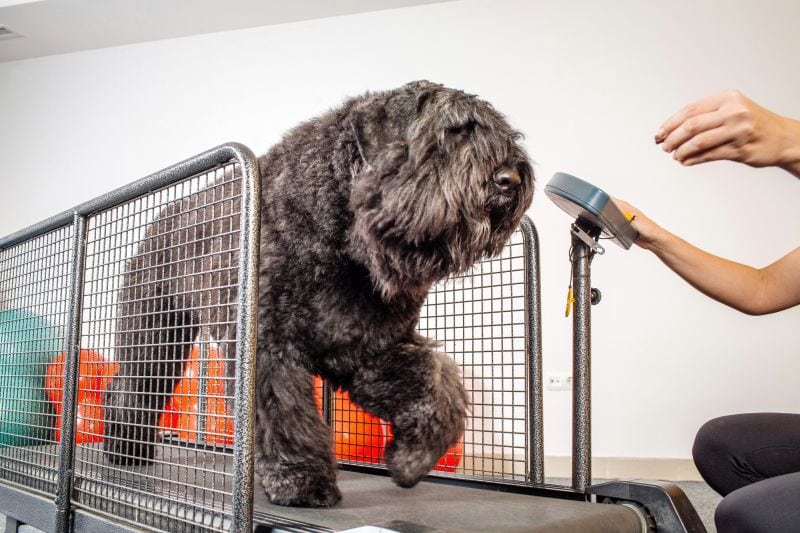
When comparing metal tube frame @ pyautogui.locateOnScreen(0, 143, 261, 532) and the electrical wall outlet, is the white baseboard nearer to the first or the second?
the electrical wall outlet

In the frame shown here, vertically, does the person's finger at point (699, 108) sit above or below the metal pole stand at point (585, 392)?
above

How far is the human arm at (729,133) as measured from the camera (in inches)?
47.7

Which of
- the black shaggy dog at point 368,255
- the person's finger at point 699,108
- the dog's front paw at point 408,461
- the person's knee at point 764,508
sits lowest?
the person's knee at point 764,508

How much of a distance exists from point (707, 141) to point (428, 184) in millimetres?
550

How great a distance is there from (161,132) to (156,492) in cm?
380

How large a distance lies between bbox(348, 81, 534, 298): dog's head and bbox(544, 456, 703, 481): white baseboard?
A: 2647 mm

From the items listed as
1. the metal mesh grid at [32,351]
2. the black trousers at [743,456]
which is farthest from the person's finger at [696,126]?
the metal mesh grid at [32,351]

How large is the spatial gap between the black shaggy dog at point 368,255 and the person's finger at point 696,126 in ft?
1.15

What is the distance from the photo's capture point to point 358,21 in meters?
4.49

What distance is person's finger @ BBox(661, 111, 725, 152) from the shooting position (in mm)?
1207

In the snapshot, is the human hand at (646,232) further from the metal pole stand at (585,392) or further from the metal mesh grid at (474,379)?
the metal mesh grid at (474,379)

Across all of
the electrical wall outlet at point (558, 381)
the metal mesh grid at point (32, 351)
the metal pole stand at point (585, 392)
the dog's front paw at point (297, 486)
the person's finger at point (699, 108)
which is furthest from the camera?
the electrical wall outlet at point (558, 381)

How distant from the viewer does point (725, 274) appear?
1854mm

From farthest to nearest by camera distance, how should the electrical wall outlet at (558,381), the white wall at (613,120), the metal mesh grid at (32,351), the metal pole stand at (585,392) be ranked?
the electrical wall outlet at (558,381) → the white wall at (613,120) → the metal mesh grid at (32,351) → the metal pole stand at (585,392)
